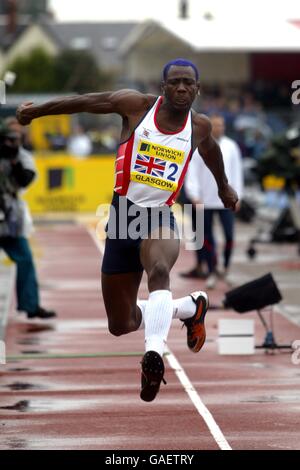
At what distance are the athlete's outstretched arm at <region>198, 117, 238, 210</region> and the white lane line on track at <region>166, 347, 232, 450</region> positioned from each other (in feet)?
4.40

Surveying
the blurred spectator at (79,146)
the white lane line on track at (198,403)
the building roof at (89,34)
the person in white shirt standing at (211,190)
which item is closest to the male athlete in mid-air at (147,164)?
the white lane line on track at (198,403)

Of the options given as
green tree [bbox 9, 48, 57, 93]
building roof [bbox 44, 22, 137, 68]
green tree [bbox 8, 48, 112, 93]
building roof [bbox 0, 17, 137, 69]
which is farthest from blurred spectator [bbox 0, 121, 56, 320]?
building roof [bbox 44, 22, 137, 68]

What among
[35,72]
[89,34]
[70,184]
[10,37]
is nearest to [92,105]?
[70,184]

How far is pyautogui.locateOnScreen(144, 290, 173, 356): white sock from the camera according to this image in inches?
319

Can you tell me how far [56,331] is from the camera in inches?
528

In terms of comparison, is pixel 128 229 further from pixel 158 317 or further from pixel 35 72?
pixel 35 72

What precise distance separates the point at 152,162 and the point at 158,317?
1.02 m

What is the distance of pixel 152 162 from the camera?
8.64 metres

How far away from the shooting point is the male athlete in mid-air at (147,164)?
8.56m

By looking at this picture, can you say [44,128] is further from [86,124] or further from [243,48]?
[243,48]

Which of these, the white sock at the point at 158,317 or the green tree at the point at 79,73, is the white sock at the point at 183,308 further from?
the green tree at the point at 79,73

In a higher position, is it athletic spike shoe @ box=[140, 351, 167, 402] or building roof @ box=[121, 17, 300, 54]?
athletic spike shoe @ box=[140, 351, 167, 402]

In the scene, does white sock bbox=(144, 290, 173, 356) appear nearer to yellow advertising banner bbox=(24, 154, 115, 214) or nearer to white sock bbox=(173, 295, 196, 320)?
white sock bbox=(173, 295, 196, 320)
